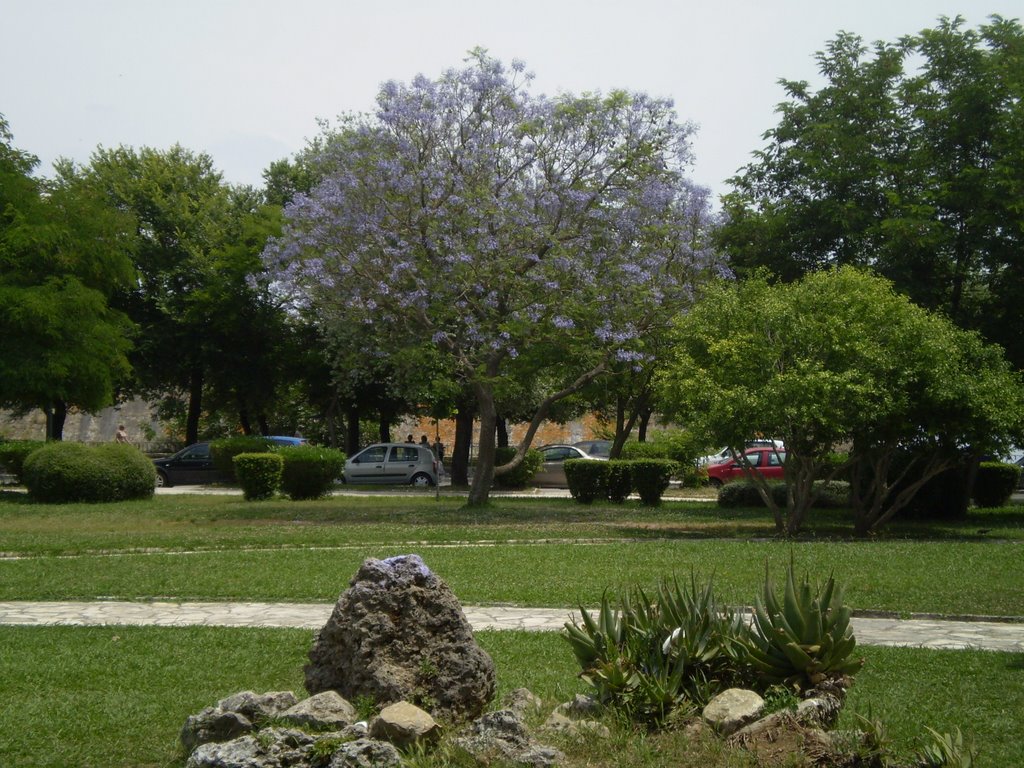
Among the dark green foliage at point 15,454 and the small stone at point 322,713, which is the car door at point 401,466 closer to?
the dark green foliage at point 15,454

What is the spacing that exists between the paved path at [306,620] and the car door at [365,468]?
82.0ft

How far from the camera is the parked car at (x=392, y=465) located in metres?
36.0

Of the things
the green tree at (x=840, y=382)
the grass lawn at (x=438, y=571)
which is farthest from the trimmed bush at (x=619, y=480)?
the green tree at (x=840, y=382)

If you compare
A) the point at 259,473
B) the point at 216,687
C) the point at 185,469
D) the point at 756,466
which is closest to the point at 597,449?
the point at 756,466

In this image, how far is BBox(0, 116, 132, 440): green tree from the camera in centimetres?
2744

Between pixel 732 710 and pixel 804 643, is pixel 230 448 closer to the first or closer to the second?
pixel 804 643

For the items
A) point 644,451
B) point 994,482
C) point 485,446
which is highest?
point 644,451

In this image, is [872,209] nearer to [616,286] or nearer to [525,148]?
[616,286]

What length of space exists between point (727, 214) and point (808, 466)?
1052 cm

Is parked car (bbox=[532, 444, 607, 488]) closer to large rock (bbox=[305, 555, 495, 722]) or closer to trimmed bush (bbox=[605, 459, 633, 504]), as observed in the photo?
trimmed bush (bbox=[605, 459, 633, 504])

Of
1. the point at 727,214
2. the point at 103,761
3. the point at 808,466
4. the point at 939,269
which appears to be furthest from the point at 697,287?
the point at 103,761

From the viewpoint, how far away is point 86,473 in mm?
26141

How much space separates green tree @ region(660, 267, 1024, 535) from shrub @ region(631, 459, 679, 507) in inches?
306

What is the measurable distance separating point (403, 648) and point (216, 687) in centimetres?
191
